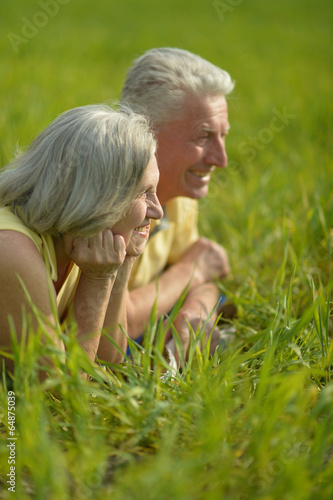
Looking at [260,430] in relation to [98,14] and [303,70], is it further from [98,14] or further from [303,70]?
[98,14]

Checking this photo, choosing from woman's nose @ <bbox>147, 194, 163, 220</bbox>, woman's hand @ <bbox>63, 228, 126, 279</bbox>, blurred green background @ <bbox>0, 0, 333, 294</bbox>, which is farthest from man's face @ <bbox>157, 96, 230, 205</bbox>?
woman's hand @ <bbox>63, 228, 126, 279</bbox>

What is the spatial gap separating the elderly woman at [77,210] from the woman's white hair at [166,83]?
712mm

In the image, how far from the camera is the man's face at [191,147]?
2.84 meters

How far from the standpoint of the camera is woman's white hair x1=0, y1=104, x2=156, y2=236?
1.92 metres

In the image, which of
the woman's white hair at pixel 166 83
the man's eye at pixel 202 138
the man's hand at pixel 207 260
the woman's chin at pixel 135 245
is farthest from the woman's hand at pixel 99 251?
the man's hand at pixel 207 260

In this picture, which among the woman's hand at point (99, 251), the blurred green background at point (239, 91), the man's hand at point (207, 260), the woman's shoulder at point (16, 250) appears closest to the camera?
the woman's shoulder at point (16, 250)

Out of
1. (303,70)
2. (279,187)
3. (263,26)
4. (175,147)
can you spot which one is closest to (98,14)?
(263,26)

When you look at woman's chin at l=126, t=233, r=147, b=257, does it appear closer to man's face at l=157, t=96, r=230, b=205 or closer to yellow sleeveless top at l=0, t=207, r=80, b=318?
yellow sleeveless top at l=0, t=207, r=80, b=318

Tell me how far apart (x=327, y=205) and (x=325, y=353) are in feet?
5.23

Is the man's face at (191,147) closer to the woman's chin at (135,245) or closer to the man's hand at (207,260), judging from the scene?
the man's hand at (207,260)

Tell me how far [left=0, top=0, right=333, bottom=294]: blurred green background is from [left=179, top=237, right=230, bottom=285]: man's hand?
172 mm

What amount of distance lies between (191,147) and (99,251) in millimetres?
1076

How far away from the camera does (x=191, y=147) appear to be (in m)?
2.89

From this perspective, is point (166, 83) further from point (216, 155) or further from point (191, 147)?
point (216, 155)
